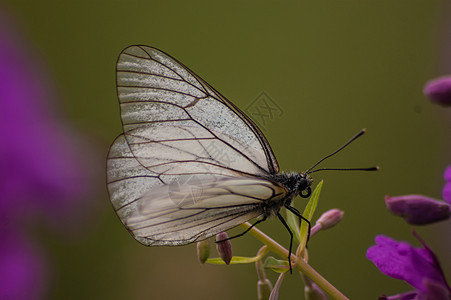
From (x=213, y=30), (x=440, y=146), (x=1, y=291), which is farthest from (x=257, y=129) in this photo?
(x=213, y=30)

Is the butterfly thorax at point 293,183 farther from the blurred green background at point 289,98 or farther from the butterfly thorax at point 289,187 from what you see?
the blurred green background at point 289,98

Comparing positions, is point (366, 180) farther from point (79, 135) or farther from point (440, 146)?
point (79, 135)

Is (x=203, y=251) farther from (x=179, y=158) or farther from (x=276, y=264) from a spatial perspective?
(x=179, y=158)

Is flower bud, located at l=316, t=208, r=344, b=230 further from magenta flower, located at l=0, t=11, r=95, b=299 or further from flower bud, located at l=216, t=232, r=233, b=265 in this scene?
magenta flower, located at l=0, t=11, r=95, b=299

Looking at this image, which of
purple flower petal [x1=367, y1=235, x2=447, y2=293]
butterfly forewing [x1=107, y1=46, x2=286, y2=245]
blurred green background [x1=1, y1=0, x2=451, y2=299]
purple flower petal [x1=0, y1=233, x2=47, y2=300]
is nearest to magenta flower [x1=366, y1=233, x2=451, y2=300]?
purple flower petal [x1=367, y1=235, x2=447, y2=293]

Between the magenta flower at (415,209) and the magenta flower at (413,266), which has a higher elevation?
the magenta flower at (415,209)

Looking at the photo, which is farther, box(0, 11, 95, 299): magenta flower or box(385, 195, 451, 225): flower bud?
box(0, 11, 95, 299): magenta flower

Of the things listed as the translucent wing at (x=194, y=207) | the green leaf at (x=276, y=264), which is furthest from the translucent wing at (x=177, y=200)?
the green leaf at (x=276, y=264)
